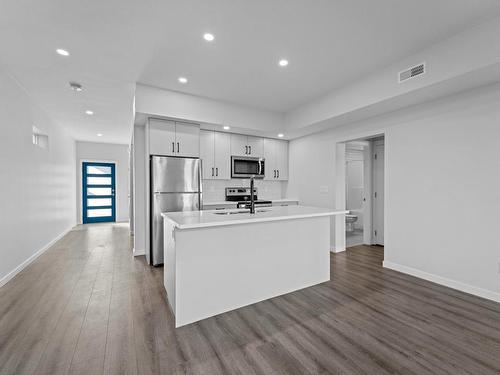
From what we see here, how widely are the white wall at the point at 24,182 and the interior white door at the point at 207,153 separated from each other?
2670 mm

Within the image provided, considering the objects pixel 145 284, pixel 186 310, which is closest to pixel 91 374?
pixel 186 310

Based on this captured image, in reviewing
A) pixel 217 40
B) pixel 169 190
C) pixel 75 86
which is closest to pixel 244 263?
pixel 169 190

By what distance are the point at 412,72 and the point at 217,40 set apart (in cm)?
225

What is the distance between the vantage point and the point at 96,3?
6.31 ft

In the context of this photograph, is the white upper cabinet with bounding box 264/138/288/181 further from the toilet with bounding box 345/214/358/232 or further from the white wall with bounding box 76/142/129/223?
the white wall with bounding box 76/142/129/223

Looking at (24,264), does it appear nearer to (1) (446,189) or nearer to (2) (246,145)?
(2) (246,145)

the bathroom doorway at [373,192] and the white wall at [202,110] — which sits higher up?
the white wall at [202,110]

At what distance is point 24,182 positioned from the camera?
3.59 metres

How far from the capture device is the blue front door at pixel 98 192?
803 cm

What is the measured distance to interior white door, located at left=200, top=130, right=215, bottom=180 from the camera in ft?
15.1

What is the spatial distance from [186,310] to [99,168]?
7.86 metres

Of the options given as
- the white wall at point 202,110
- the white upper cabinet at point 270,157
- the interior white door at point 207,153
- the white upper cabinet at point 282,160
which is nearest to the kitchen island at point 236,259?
the white wall at point 202,110

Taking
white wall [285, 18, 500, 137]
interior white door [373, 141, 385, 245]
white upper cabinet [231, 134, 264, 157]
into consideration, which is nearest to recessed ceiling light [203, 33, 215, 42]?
white wall [285, 18, 500, 137]

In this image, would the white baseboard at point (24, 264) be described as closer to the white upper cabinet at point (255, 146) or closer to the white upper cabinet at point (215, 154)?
the white upper cabinet at point (215, 154)
